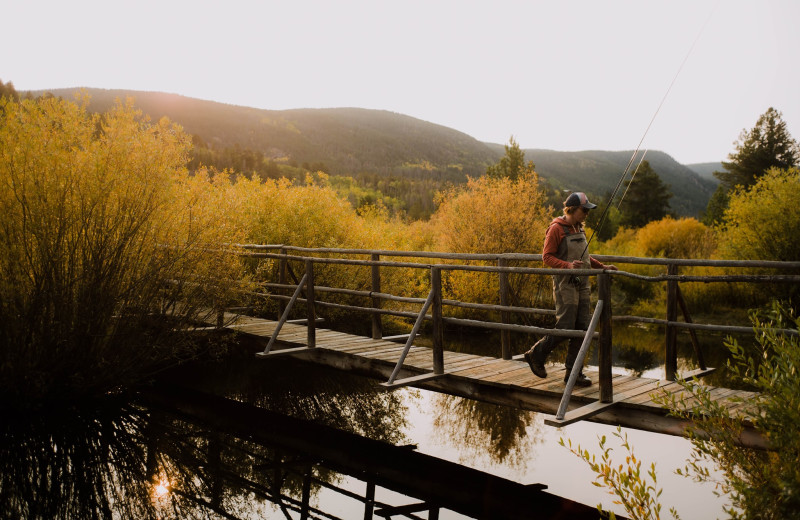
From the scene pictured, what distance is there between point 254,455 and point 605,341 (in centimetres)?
554

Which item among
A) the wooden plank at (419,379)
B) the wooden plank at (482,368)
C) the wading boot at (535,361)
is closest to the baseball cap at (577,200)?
the wading boot at (535,361)

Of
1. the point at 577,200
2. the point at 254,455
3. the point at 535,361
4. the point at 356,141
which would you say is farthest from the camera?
the point at 356,141

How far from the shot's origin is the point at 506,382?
618cm

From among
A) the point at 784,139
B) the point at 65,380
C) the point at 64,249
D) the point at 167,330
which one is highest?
the point at 784,139

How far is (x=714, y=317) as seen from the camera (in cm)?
2158

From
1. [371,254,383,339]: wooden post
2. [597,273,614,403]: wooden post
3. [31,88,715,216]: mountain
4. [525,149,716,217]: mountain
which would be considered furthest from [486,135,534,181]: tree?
[525,149,716,217]: mountain

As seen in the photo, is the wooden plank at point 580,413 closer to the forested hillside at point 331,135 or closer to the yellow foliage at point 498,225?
the yellow foliage at point 498,225

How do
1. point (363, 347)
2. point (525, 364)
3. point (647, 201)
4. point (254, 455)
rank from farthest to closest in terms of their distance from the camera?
1. point (647, 201)
2. point (254, 455)
3. point (363, 347)
4. point (525, 364)

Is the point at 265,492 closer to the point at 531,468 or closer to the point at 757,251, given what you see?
the point at 531,468

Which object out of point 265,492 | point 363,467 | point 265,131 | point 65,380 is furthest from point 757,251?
point 265,131

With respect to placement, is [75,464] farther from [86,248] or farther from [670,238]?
[670,238]

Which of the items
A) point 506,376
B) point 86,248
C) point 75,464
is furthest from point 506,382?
point 75,464

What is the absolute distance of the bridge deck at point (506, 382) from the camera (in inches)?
209

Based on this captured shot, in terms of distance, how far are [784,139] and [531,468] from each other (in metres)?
44.7
